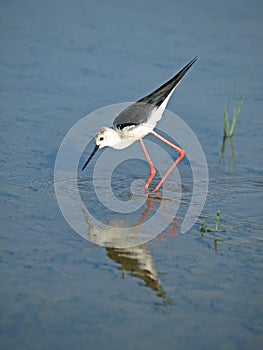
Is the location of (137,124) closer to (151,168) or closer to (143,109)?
(143,109)

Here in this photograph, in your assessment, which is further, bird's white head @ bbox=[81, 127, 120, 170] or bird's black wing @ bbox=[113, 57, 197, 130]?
bird's black wing @ bbox=[113, 57, 197, 130]

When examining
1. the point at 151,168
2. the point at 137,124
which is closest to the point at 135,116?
the point at 137,124

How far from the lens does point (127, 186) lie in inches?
277

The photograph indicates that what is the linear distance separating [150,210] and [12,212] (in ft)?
4.53

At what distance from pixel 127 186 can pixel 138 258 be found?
5.75ft

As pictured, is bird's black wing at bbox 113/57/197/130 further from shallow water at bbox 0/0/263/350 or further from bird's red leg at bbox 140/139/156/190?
shallow water at bbox 0/0/263/350

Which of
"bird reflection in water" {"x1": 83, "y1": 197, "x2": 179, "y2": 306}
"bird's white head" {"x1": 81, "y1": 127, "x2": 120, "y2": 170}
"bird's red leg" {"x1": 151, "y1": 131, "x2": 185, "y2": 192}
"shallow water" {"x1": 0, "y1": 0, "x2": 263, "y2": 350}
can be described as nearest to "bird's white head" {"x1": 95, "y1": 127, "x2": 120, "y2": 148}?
"bird's white head" {"x1": 81, "y1": 127, "x2": 120, "y2": 170}

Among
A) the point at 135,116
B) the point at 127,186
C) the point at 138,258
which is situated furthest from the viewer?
the point at 135,116

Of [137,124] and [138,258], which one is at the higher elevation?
[137,124]

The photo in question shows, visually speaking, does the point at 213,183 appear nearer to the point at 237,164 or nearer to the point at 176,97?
the point at 237,164

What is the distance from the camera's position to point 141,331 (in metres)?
4.38

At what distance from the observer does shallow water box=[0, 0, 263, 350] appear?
14.8 ft

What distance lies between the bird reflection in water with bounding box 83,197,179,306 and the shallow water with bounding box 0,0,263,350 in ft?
0.05

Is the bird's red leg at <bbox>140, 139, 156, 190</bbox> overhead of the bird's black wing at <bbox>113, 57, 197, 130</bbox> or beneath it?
beneath
